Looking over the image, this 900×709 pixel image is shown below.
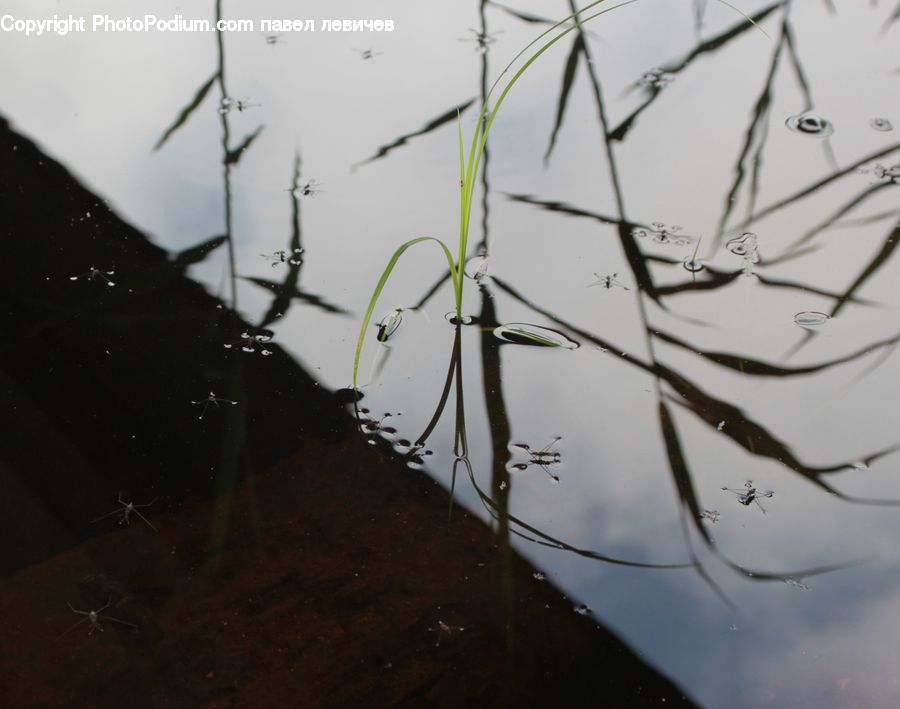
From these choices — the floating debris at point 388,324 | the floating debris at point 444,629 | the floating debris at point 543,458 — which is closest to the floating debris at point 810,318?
the floating debris at point 543,458

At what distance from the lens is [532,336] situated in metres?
1.65

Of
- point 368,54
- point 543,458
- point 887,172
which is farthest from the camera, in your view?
point 368,54

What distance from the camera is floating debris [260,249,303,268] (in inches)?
72.4

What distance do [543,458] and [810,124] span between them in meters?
1.21

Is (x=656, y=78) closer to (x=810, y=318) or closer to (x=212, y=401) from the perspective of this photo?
(x=810, y=318)

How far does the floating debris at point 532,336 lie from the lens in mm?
1647

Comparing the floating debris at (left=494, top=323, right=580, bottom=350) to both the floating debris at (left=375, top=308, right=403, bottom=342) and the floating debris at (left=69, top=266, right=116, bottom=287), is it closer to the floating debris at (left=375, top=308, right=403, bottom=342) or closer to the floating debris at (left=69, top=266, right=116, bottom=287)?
the floating debris at (left=375, top=308, right=403, bottom=342)

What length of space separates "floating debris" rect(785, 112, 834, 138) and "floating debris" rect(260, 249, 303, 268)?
1.20m

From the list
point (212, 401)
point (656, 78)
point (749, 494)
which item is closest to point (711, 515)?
point (749, 494)

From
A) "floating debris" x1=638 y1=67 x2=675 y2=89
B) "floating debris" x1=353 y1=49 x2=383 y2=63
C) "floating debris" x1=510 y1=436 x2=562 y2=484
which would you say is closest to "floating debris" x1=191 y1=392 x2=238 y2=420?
"floating debris" x1=510 y1=436 x2=562 y2=484

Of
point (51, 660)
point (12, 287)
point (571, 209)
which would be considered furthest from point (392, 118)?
point (51, 660)

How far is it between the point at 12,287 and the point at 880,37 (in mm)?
2229

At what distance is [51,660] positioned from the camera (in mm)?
1178

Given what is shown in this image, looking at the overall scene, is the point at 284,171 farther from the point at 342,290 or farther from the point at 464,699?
the point at 464,699
